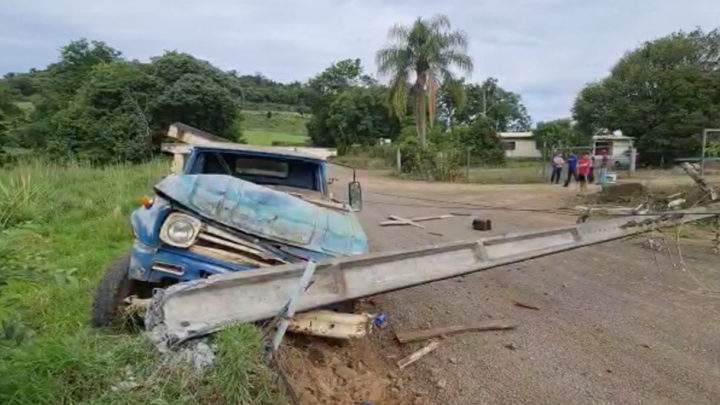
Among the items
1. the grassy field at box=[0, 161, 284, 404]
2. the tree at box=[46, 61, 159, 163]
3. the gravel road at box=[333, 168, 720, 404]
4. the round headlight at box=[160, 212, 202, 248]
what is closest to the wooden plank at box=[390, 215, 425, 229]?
the gravel road at box=[333, 168, 720, 404]

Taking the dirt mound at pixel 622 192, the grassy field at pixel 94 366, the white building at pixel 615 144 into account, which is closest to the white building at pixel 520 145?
the white building at pixel 615 144

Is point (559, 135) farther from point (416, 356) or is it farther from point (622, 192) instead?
point (416, 356)

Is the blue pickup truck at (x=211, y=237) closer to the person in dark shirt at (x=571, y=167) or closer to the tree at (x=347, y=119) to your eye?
the person in dark shirt at (x=571, y=167)

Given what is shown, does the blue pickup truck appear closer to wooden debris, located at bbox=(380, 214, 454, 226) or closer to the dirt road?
the dirt road

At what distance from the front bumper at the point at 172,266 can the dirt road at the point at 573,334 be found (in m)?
1.19

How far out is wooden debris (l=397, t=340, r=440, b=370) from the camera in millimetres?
4516

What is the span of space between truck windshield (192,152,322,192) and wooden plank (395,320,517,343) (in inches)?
78.0

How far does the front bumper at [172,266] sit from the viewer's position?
4.04 metres

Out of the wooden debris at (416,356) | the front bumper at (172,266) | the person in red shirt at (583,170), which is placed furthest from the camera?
the person in red shirt at (583,170)

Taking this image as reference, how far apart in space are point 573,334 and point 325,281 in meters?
2.82

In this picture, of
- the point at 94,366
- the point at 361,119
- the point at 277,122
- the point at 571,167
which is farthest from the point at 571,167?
the point at 277,122

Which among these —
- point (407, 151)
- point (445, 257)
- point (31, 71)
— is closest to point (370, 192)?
point (407, 151)

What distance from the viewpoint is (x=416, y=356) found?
466cm

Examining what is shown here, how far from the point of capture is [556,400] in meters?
3.93
